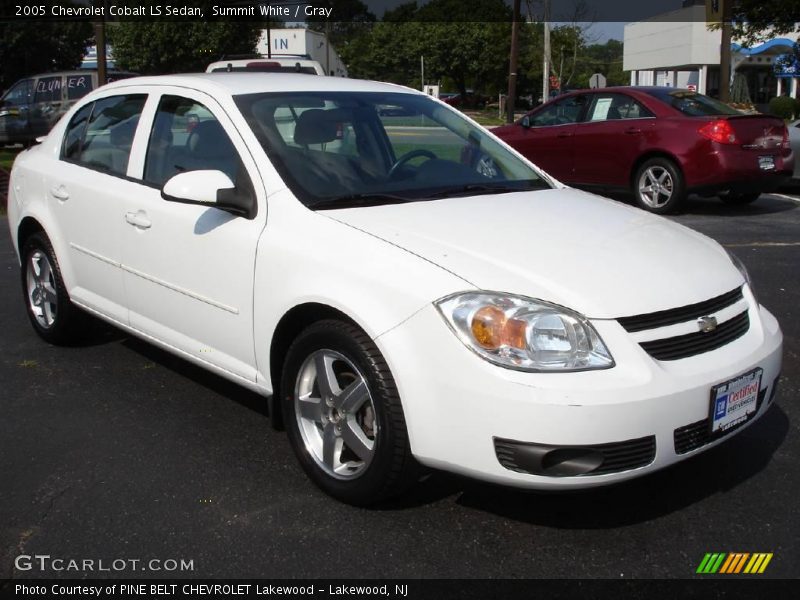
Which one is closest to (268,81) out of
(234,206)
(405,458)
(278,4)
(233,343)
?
(234,206)

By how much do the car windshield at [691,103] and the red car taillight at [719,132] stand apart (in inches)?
13.9

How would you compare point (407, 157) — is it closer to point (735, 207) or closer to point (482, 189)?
point (482, 189)

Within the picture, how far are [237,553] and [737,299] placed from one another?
2114 mm

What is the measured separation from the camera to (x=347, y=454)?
137 inches

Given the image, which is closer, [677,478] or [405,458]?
[405,458]

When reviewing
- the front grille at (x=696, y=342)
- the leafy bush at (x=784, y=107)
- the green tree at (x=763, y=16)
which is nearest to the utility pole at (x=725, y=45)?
the green tree at (x=763, y=16)

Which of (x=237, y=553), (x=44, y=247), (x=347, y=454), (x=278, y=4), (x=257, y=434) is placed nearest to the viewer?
(x=237, y=553)

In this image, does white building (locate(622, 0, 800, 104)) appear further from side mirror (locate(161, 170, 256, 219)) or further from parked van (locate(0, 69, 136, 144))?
side mirror (locate(161, 170, 256, 219))

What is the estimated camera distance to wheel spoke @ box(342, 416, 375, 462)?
10.8 feet

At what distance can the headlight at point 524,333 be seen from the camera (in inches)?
114

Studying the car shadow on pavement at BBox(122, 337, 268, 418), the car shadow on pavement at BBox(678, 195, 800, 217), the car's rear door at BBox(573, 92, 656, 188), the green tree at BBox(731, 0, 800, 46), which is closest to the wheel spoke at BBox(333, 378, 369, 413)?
the car shadow on pavement at BBox(122, 337, 268, 418)

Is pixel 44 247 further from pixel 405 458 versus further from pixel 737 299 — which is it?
pixel 737 299

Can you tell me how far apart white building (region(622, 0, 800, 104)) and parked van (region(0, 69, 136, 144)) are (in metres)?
32.7
